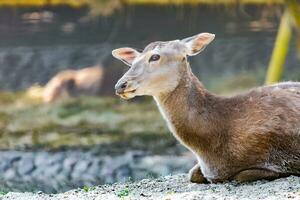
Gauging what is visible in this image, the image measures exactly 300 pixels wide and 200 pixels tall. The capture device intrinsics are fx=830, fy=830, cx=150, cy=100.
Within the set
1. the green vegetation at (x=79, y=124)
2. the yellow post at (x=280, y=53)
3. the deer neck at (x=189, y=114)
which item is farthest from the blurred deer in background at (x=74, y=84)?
the deer neck at (x=189, y=114)

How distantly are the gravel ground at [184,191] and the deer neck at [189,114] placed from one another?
0.39m

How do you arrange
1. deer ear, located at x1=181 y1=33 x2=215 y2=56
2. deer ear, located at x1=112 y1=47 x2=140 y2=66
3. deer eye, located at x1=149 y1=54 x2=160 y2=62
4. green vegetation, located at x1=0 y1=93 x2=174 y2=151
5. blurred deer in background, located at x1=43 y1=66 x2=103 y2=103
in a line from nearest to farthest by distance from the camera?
deer eye, located at x1=149 y1=54 x2=160 y2=62 < deer ear, located at x1=181 y1=33 x2=215 y2=56 < deer ear, located at x1=112 y1=47 x2=140 y2=66 < green vegetation, located at x1=0 y1=93 x2=174 y2=151 < blurred deer in background, located at x1=43 y1=66 x2=103 y2=103

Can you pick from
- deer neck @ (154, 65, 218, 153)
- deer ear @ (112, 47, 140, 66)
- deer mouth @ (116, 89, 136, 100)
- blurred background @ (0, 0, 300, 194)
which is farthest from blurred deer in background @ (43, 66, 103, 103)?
deer mouth @ (116, 89, 136, 100)

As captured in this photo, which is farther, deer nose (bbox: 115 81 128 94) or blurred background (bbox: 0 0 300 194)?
blurred background (bbox: 0 0 300 194)

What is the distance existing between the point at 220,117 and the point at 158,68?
2.03ft

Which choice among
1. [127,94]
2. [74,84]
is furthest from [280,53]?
[127,94]

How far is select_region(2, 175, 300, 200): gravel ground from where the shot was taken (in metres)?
5.84

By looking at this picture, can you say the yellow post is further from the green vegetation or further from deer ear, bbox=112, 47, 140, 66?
deer ear, bbox=112, 47, 140, 66

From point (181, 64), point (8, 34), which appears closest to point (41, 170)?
point (8, 34)

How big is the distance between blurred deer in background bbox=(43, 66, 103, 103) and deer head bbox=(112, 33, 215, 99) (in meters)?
7.53

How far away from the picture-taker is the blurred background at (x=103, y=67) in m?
12.1

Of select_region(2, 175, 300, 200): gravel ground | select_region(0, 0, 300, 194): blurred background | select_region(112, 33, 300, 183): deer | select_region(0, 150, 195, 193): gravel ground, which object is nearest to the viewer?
select_region(2, 175, 300, 200): gravel ground

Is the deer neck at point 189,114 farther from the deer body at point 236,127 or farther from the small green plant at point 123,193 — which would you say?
the small green plant at point 123,193

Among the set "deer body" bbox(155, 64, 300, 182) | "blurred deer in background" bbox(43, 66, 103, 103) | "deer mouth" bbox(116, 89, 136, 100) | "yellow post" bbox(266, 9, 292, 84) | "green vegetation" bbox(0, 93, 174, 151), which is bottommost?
"green vegetation" bbox(0, 93, 174, 151)
